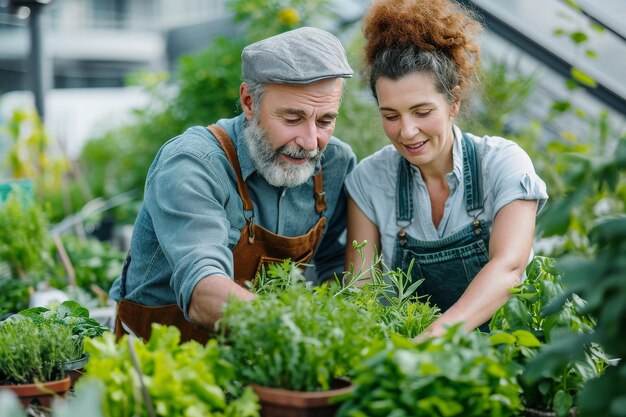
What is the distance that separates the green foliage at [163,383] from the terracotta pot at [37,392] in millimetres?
202

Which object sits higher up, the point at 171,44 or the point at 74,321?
the point at 74,321

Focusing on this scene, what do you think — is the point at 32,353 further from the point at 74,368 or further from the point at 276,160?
the point at 276,160

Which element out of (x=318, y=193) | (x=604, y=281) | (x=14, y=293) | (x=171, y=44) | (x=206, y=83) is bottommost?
(x=171, y=44)

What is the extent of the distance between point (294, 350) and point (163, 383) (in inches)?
9.1

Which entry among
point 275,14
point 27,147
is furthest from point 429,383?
point 27,147

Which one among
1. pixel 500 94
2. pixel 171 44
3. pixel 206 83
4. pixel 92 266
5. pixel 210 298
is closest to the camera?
pixel 210 298

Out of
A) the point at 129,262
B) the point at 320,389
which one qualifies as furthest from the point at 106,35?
the point at 320,389

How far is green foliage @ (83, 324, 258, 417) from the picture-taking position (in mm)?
1287

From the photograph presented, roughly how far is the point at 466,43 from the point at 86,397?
1.86m

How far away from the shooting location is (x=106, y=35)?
23.1m

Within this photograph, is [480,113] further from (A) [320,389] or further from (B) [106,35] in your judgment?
(B) [106,35]

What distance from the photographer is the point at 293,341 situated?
1.33 m

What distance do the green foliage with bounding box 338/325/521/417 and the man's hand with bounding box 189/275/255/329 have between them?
23.5 inches

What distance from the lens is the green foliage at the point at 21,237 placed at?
3920 millimetres
